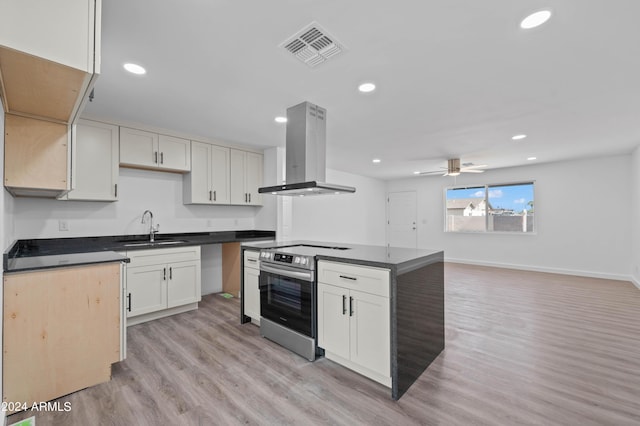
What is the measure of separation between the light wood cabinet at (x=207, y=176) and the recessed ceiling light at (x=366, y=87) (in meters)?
2.58

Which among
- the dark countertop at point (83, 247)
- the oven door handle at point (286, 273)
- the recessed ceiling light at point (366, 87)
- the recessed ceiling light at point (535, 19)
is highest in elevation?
the recessed ceiling light at point (366, 87)

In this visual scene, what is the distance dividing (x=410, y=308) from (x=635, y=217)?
5.62 m

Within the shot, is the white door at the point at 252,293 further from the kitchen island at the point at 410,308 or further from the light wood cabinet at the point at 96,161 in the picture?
the light wood cabinet at the point at 96,161

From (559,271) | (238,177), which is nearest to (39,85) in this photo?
(238,177)

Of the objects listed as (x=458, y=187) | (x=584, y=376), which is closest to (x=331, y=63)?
(x=584, y=376)

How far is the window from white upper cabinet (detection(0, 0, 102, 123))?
25.0 feet

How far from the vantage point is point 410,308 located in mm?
2055

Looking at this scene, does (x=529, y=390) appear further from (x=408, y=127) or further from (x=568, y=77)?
(x=408, y=127)

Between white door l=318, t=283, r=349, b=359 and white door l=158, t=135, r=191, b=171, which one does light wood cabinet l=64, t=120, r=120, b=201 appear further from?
white door l=318, t=283, r=349, b=359

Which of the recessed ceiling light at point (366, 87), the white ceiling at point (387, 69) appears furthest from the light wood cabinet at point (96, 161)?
the recessed ceiling light at point (366, 87)

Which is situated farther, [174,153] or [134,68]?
[174,153]

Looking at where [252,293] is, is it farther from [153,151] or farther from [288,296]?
[153,151]

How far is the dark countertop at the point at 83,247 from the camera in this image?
6.53 ft

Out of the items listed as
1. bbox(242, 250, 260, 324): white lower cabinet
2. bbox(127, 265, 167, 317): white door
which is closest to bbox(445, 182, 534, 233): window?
bbox(242, 250, 260, 324): white lower cabinet
